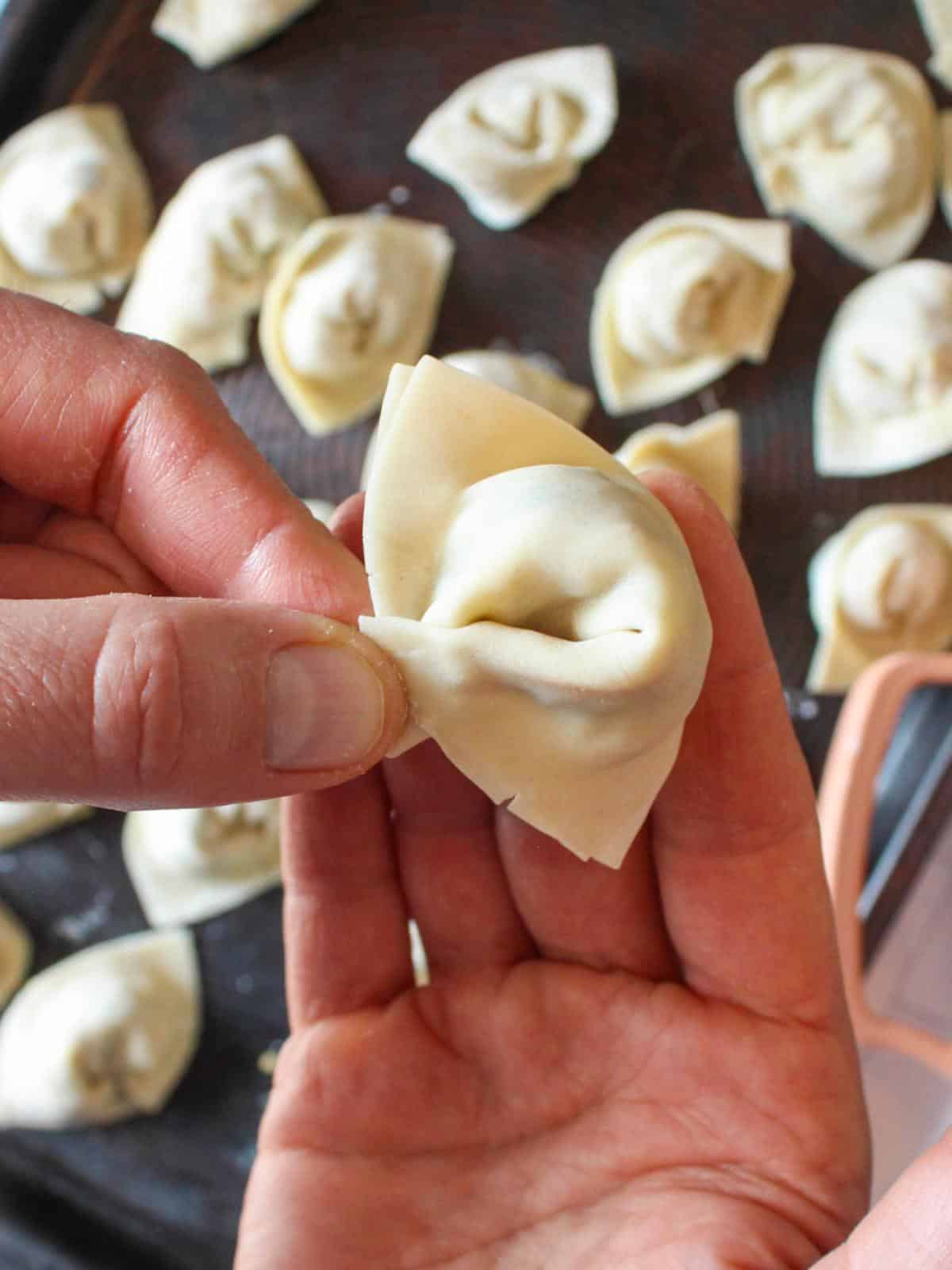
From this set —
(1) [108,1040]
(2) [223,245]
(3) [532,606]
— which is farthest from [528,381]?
(1) [108,1040]

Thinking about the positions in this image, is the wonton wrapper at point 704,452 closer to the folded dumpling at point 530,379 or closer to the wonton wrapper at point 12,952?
the folded dumpling at point 530,379

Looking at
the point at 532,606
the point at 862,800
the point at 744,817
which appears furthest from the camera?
the point at 862,800

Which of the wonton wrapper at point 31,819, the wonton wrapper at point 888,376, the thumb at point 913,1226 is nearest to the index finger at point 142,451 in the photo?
the thumb at point 913,1226

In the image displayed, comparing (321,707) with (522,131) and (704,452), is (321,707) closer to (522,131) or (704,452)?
(704,452)

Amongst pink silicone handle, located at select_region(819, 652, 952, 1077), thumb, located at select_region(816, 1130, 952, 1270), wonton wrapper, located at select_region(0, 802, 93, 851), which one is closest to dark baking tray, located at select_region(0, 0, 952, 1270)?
pink silicone handle, located at select_region(819, 652, 952, 1077)

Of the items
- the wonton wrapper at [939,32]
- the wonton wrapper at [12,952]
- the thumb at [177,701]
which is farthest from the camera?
the wonton wrapper at [12,952]

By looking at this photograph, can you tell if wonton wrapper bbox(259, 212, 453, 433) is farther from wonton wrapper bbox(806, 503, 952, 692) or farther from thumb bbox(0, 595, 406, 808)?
thumb bbox(0, 595, 406, 808)

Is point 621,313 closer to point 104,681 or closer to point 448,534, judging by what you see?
point 448,534
